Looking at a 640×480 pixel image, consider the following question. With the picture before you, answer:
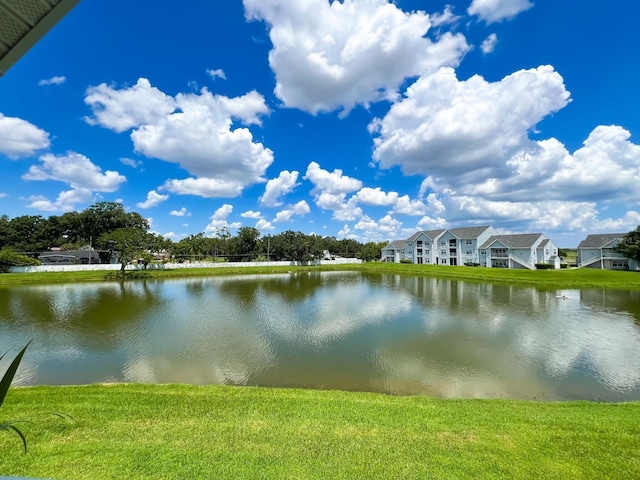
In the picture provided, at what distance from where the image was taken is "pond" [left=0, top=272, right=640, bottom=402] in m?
9.05

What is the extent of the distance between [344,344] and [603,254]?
5095cm

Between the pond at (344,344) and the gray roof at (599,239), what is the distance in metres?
28.7

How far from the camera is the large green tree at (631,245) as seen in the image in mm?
38375

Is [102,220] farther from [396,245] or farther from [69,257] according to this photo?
[396,245]

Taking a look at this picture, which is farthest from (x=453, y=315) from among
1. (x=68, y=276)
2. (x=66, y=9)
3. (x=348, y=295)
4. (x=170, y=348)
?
(x=68, y=276)

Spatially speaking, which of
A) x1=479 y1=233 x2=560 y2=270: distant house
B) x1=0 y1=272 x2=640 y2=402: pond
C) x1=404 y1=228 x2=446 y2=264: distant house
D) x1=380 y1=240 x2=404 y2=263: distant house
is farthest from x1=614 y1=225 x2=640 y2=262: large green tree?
x1=380 y1=240 x2=404 y2=263: distant house

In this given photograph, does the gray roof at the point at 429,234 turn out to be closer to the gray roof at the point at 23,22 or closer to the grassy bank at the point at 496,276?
the grassy bank at the point at 496,276

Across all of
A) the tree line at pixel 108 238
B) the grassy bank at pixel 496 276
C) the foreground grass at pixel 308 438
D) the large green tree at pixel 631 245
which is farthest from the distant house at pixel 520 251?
the foreground grass at pixel 308 438

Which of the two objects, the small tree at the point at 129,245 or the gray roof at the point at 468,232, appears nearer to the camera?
the small tree at the point at 129,245

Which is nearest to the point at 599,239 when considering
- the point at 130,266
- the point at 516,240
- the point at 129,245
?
the point at 516,240

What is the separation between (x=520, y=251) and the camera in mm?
46750

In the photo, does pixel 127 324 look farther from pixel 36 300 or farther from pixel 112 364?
pixel 36 300

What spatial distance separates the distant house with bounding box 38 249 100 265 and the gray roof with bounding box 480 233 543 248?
67400 millimetres

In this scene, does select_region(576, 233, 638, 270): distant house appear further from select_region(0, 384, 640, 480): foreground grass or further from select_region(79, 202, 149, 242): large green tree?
select_region(79, 202, 149, 242): large green tree
